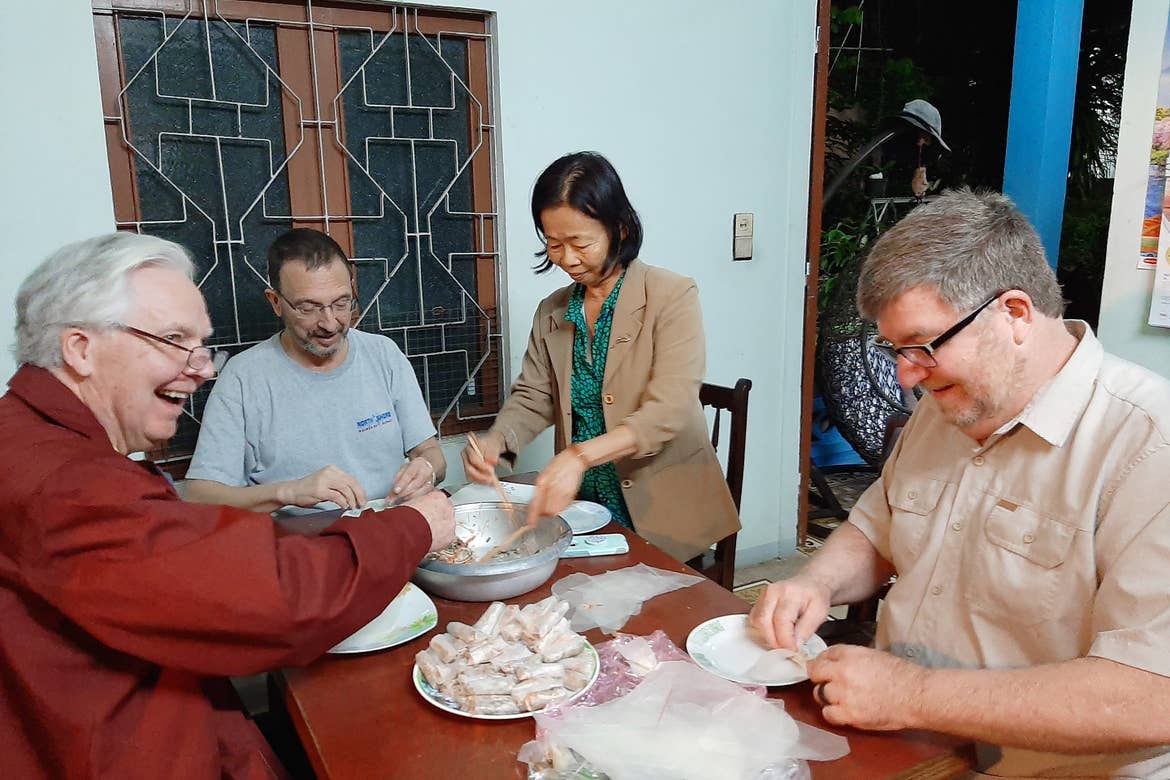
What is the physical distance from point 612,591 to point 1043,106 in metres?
3.15

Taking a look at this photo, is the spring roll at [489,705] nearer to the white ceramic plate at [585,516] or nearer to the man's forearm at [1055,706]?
the man's forearm at [1055,706]

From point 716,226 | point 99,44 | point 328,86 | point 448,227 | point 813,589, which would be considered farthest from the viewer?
point 716,226

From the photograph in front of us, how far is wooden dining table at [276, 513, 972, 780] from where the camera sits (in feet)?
3.43

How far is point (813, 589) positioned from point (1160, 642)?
504 mm

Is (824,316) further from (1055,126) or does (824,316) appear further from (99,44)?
(99,44)

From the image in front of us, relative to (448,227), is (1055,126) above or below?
above

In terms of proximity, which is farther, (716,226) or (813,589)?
(716,226)

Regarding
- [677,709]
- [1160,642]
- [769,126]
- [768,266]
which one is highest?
[769,126]

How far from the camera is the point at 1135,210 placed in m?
2.96

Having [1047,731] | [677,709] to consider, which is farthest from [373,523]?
[1047,731]

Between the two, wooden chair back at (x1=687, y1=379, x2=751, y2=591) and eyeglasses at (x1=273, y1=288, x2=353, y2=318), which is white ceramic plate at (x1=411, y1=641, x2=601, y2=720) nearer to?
wooden chair back at (x1=687, y1=379, x2=751, y2=591)

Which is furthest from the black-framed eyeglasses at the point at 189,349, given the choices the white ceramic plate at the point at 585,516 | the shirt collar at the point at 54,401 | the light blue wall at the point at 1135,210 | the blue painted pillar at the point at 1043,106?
the blue painted pillar at the point at 1043,106

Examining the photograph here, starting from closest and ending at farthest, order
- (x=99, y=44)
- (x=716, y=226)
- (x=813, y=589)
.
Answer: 1. (x=813, y=589)
2. (x=99, y=44)
3. (x=716, y=226)

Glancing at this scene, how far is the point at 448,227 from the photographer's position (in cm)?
278
